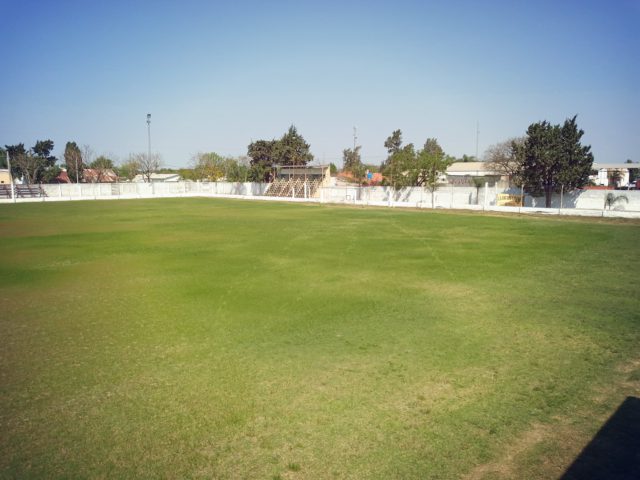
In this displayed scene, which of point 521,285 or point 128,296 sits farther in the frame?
point 521,285

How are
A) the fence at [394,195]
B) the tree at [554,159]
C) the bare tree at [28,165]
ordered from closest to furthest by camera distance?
the fence at [394,195]
the tree at [554,159]
the bare tree at [28,165]

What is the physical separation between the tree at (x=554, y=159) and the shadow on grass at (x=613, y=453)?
112 ft

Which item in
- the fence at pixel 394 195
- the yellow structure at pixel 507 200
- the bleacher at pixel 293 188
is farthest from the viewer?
the bleacher at pixel 293 188

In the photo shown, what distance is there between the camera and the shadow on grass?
3.89 meters

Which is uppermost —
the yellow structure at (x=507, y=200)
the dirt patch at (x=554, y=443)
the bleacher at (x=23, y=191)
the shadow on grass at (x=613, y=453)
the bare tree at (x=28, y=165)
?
the bare tree at (x=28, y=165)

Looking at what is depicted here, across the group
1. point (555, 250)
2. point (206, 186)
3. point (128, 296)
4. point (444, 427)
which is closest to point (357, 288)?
point (128, 296)

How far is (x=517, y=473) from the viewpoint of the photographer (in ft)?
12.8

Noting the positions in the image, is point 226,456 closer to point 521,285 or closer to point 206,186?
point 521,285

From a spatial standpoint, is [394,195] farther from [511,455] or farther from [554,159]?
[511,455]

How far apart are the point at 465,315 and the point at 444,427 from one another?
13.2 feet

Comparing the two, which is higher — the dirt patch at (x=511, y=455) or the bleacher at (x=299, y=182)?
the bleacher at (x=299, y=182)

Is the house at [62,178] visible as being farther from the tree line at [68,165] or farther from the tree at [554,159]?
the tree at [554,159]

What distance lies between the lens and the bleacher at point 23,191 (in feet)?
167

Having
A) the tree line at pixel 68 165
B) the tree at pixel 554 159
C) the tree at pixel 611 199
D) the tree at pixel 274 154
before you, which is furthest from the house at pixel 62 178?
the tree at pixel 611 199
